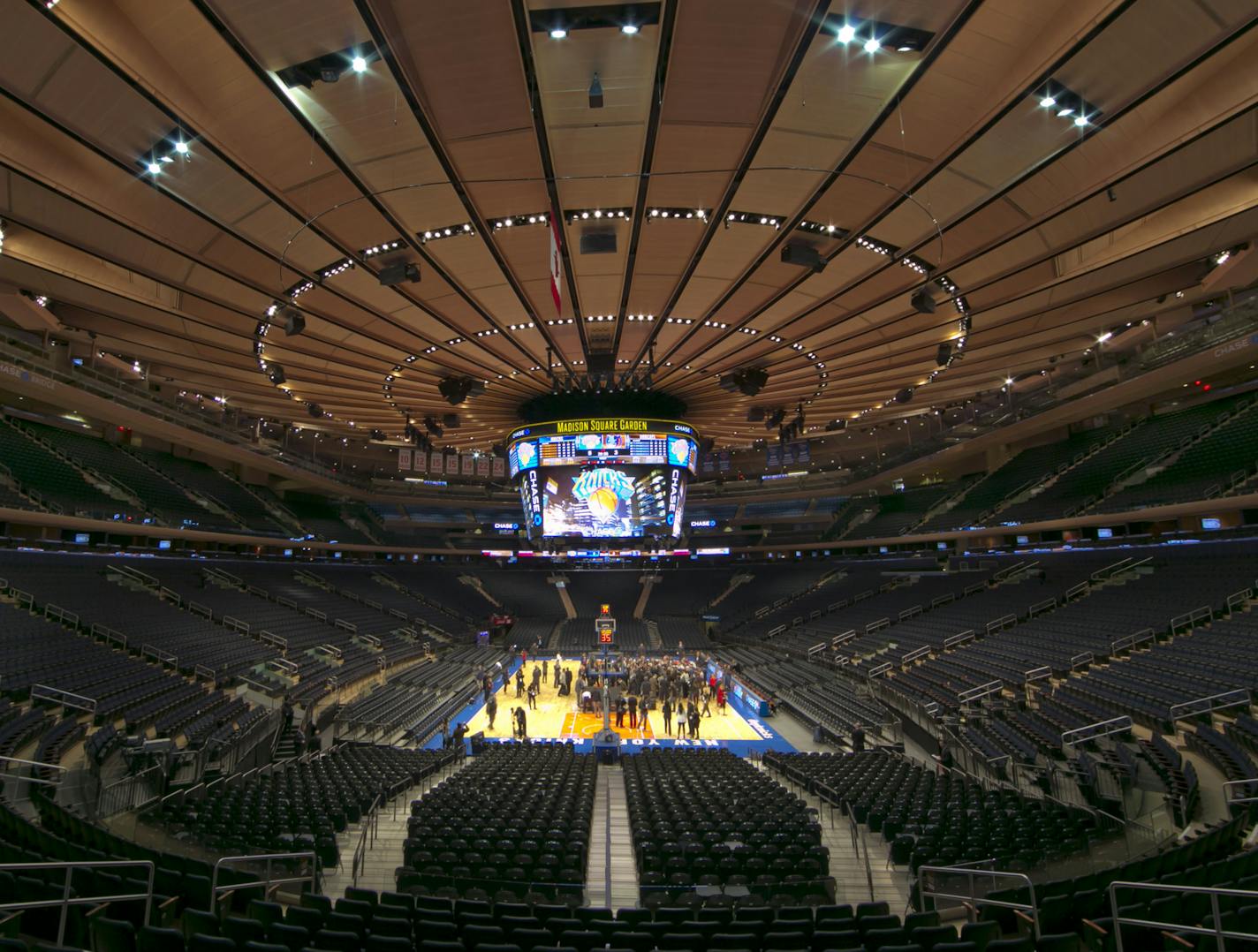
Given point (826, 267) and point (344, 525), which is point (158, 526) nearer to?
point (344, 525)

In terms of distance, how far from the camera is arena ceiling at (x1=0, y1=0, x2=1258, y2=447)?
594cm

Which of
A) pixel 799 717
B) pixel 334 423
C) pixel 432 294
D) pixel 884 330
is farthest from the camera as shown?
pixel 334 423

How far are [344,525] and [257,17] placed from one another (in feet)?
140

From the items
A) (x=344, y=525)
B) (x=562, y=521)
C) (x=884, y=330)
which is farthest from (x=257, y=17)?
(x=344, y=525)

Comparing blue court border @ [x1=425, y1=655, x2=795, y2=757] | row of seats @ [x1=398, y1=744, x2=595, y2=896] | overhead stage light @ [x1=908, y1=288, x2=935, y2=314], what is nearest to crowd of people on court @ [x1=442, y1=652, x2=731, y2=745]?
blue court border @ [x1=425, y1=655, x2=795, y2=757]

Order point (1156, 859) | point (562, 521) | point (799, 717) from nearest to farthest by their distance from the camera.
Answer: point (1156, 859) → point (562, 521) → point (799, 717)

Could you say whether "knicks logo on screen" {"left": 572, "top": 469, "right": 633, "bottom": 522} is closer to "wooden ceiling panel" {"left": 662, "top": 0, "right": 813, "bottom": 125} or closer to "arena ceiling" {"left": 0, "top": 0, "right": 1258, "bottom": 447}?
"arena ceiling" {"left": 0, "top": 0, "right": 1258, "bottom": 447}

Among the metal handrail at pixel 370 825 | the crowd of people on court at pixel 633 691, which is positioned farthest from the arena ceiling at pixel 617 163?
the crowd of people on court at pixel 633 691

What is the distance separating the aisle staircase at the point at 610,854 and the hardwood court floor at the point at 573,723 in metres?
8.08

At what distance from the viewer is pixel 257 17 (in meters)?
5.69

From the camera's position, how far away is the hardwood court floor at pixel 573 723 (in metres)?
23.2

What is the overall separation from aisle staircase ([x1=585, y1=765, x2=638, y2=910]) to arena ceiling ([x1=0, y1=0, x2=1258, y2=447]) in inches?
401

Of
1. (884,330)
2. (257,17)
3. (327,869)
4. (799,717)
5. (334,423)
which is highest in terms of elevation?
(334,423)

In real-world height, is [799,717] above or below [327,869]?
above
